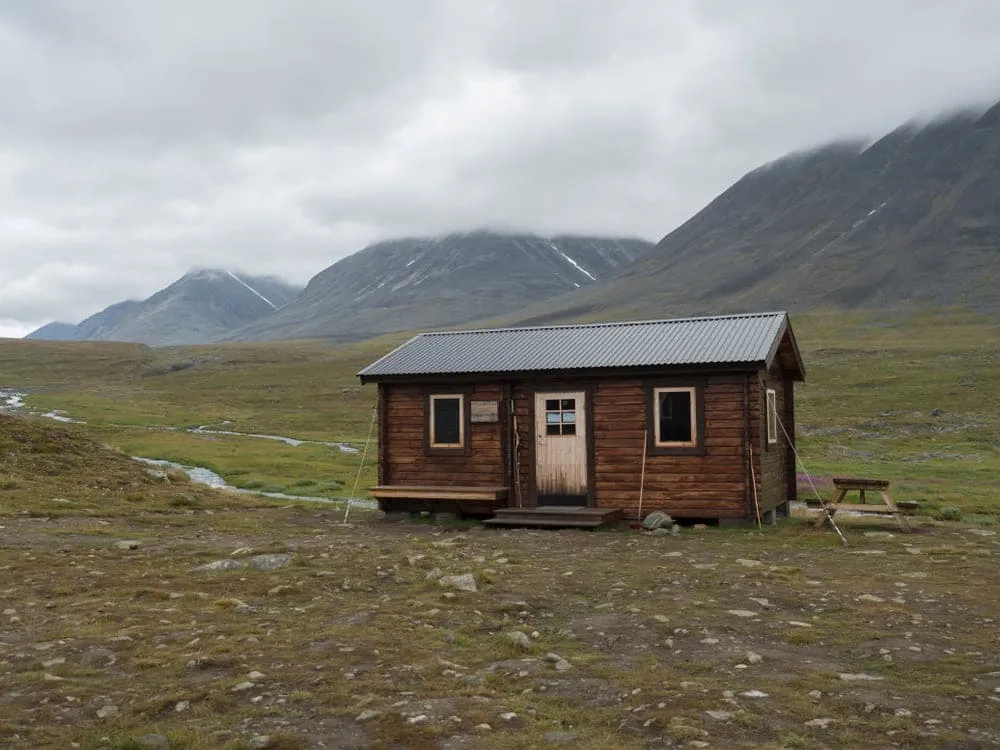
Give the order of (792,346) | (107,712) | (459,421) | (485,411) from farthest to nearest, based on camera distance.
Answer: (792,346) < (459,421) < (485,411) < (107,712)

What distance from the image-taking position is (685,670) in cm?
909

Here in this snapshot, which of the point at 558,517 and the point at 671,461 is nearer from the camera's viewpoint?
the point at 558,517

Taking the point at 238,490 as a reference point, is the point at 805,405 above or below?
above

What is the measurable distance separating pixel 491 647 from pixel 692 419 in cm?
1434

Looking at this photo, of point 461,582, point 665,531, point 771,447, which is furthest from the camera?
point 771,447

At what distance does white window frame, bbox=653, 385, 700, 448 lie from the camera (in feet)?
76.1

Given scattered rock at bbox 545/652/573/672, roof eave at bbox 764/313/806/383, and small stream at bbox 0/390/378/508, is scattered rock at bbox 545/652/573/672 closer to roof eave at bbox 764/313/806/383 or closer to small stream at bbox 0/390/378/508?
roof eave at bbox 764/313/806/383

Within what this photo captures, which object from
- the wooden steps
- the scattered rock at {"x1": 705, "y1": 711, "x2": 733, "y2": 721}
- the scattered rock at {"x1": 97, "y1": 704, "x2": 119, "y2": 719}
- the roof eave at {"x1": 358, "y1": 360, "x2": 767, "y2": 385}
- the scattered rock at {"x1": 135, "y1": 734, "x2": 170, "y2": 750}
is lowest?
the wooden steps

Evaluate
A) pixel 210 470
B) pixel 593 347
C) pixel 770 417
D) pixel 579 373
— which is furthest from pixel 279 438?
pixel 770 417

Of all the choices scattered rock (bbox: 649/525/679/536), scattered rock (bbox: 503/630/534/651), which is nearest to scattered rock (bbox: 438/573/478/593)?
scattered rock (bbox: 503/630/534/651)

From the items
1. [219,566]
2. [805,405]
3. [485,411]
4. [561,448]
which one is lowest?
[219,566]

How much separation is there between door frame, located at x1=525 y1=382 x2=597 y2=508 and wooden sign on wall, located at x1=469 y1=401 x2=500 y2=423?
95 centimetres

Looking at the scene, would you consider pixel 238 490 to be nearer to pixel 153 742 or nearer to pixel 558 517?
pixel 558 517

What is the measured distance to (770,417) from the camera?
2534 centimetres
